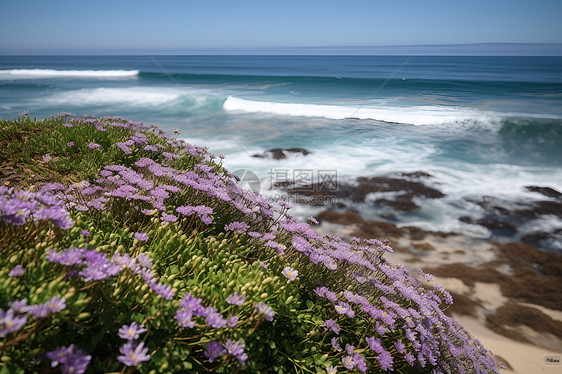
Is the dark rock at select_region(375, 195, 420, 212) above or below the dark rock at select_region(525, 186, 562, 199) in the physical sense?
above

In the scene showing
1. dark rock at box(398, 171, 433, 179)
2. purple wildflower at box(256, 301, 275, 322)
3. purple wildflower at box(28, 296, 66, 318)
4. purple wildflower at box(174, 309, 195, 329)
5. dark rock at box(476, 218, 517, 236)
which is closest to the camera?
purple wildflower at box(28, 296, 66, 318)

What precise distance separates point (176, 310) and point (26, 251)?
0.91m

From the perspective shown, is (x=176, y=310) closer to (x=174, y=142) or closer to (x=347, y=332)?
(x=347, y=332)

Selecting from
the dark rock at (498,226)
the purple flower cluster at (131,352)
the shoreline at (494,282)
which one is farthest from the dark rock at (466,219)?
the purple flower cluster at (131,352)

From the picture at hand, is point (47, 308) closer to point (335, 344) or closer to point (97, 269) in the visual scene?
point (97, 269)

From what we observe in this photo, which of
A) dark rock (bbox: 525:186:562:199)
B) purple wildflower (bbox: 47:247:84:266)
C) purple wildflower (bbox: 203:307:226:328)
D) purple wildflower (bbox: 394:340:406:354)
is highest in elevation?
purple wildflower (bbox: 47:247:84:266)

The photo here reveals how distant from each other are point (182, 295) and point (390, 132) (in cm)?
2186

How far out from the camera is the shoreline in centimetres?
562

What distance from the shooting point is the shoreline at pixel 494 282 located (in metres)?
5.62

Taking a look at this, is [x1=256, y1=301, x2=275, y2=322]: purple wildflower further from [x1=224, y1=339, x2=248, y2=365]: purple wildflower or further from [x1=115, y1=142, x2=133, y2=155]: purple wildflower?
[x1=115, y1=142, x2=133, y2=155]: purple wildflower

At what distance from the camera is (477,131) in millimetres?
22484

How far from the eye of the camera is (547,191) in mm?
12922

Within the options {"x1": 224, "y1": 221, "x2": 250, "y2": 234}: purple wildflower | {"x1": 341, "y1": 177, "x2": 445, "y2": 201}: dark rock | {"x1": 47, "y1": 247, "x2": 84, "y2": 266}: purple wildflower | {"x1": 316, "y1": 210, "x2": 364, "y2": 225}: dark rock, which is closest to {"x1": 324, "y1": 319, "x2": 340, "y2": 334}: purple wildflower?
{"x1": 224, "y1": 221, "x2": 250, "y2": 234}: purple wildflower

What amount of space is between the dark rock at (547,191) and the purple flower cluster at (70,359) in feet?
51.7
